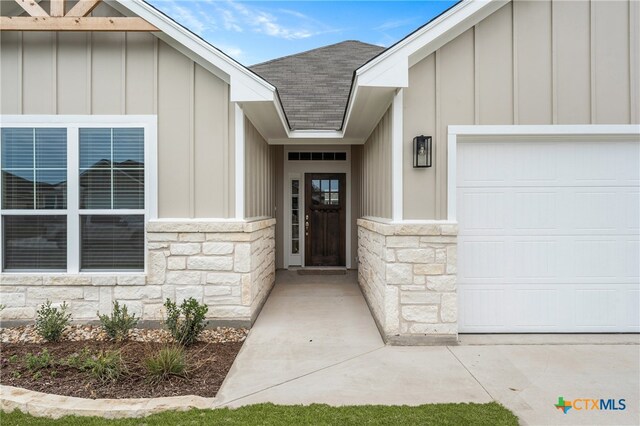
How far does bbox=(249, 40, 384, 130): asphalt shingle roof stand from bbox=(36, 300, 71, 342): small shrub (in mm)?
4401

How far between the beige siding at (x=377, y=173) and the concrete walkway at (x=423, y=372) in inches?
67.1

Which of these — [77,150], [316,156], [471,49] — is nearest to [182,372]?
[77,150]

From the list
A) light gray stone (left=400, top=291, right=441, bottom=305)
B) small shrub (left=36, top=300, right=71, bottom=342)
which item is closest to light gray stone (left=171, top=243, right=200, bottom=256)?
small shrub (left=36, top=300, right=71, bottom=342)

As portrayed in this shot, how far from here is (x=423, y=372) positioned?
334 centimetres

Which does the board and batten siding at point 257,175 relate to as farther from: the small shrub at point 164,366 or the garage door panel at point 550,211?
the garage door panel at point 550,211

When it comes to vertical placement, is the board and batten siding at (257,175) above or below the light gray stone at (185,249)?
above

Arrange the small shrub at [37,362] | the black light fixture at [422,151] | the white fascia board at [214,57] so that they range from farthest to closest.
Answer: the white fascia board at [214,57]
the black light fixture at [422,151]
the small shrub at [37,362]

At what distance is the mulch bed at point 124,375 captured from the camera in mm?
2959

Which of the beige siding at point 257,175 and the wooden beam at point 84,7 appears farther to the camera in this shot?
the beige siding at point 257,175

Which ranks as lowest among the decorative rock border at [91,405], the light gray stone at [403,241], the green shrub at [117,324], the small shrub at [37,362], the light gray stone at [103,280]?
the decorative rock border at [91,405]

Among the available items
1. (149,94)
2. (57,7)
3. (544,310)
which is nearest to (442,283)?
(544,310)

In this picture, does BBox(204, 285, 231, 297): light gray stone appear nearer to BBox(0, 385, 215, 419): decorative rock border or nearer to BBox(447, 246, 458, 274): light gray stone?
BBox(0, 385, 215, 419): decorative rock border

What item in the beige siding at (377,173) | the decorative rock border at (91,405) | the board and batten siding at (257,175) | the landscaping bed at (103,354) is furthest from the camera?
the board and batten siding at (257,175)

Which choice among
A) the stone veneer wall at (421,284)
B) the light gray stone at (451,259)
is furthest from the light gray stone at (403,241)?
the light gray stone at (451,259)
